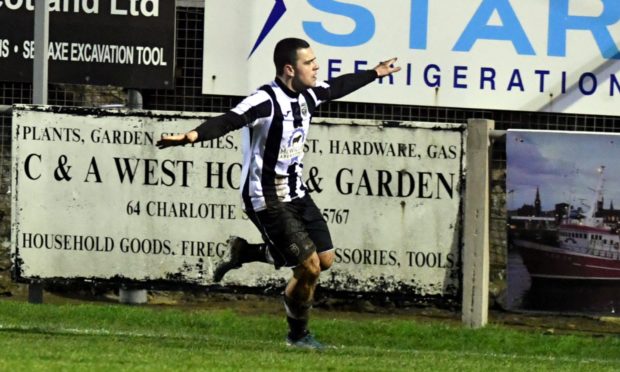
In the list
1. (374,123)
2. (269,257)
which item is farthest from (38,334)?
(374,123)

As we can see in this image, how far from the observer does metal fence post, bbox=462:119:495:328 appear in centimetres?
1191

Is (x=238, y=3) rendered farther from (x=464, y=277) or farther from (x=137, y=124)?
(x=464, y=277)

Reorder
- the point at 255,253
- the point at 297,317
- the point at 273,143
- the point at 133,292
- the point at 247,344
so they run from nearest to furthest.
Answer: the point at 273,143
the point at 297,317
the point at 247,344
the point at 255,253
the point at 133,292

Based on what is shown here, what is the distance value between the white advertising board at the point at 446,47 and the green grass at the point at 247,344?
214cm

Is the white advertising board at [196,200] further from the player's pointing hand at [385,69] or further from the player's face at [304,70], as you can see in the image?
the player's face at [304,70]

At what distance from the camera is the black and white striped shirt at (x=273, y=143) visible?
10086 millimetres

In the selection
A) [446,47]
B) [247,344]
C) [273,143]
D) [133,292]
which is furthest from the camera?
[446,47]

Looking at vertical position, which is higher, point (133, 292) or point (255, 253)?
point (255, 253)

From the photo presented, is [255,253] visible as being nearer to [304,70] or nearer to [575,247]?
[304,70]

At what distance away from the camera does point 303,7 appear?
1360cm

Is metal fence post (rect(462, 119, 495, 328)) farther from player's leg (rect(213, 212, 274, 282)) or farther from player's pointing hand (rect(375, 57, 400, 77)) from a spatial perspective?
player's leg (rect(213, 212, 274, 282))

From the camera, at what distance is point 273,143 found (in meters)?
10.1

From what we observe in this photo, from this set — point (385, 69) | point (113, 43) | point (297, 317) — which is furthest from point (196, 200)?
point (385, 69)

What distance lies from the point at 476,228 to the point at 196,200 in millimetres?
2086
